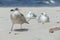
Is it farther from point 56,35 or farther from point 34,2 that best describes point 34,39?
point 34,2

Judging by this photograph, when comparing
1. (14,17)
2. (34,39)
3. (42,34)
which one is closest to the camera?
(34,39)

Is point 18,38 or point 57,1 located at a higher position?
point 57,1

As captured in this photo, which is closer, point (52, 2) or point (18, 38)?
point (18, 38)

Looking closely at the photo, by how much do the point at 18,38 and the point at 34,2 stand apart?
16.6 metres

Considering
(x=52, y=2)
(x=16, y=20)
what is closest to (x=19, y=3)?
(x=52, y=2)

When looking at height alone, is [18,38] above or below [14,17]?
below

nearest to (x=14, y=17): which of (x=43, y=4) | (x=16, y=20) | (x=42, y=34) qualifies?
(x=16, y=20)

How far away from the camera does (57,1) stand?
74.2 ft

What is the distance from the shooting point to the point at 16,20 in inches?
281

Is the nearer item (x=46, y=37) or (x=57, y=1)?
(x=46, y=37)

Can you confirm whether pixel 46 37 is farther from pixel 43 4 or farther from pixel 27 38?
pixel 43 4

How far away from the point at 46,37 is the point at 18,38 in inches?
25.2

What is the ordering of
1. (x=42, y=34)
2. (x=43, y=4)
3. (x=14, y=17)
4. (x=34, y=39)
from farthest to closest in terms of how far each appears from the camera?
(x=43, y=4) → (x=14, y=17) → (x=42, y=34) → (x=34, y=39)

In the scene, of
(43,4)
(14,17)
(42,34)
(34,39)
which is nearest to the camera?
(34,39)
